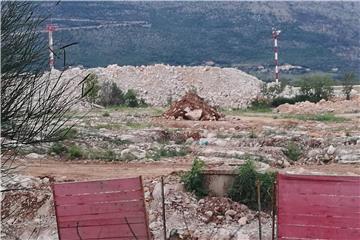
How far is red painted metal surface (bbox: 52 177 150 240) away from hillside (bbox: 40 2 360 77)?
45986 millimetres

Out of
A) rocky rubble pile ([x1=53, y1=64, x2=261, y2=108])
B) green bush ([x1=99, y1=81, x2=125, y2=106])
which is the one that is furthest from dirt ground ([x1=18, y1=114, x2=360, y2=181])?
rocky rubble pile ([x1=53, y1=64, x2=261, y2=108])

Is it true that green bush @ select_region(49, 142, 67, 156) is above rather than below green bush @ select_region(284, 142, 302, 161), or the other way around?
above

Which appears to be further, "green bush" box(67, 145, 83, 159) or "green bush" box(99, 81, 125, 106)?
"green bush" box(99, 81, 125, 106)

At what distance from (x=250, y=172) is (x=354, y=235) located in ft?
14.0

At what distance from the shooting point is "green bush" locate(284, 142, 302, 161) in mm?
15172

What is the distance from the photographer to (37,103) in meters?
7.52

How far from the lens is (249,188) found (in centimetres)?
1073

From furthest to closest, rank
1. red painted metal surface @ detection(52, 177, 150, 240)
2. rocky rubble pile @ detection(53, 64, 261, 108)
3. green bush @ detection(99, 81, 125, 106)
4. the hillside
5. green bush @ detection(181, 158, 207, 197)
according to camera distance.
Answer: the hillside, rocky rubble pile @ detection(53, 64, 261, 108), green bush @ detection(99, 81, 125, 106), green bush @ detection(181, 158, 207, 197), red painted metal surface @ detection(52, 177, 150, 240)

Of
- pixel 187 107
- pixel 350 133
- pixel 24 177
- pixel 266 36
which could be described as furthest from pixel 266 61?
pixel 24 177

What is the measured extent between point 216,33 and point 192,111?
4743 cm

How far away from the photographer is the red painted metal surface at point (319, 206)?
640 cm

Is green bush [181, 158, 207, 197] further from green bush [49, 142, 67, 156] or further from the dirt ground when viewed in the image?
green bush [49, 142, 67, 156]

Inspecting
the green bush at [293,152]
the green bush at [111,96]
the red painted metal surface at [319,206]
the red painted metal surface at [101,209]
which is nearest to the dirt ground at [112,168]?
the green bush at [293,152]

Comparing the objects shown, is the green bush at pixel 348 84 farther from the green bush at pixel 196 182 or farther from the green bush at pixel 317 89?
the green bush at pixel 196 182
